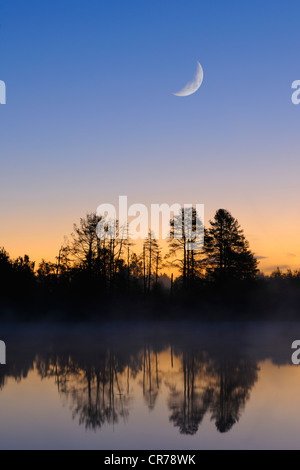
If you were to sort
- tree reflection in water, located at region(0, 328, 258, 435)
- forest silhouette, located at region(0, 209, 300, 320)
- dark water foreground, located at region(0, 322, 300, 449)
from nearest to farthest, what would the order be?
dark water foreground, located at region(0, 322, 300, 449), tree reflection in water, located at region(0, 328, 258, 435), forest silhouette, located at region(0, 209, 300, 320)

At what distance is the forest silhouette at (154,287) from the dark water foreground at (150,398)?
24.8 m

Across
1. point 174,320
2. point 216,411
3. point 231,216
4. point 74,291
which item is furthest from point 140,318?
point 216,411

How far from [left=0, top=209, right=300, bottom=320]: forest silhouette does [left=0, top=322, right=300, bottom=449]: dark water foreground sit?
24826mm

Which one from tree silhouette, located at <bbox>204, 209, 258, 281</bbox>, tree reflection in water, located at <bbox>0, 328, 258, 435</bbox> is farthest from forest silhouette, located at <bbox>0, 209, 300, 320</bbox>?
tree reflection in water, located at <bbox>0, 328, 258, 435</bbox>

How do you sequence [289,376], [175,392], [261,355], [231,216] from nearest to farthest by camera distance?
[175,392], [289,376], [261,355], [231,216]

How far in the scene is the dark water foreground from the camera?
34.0 feet

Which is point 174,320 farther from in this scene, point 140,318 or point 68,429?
point 68,429

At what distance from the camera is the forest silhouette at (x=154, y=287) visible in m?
52.5

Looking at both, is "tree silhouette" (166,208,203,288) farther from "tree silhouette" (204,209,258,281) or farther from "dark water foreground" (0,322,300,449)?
"dark water foreground" (0,322,300,449)

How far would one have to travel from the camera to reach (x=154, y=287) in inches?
2496

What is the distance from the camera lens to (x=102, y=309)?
5281 cm

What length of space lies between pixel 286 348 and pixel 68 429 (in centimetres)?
2044

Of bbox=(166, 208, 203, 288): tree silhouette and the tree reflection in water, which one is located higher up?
bbox=(166, 208, 203, 288): tree silhouette

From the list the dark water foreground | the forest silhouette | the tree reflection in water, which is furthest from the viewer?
the forest silhouette
